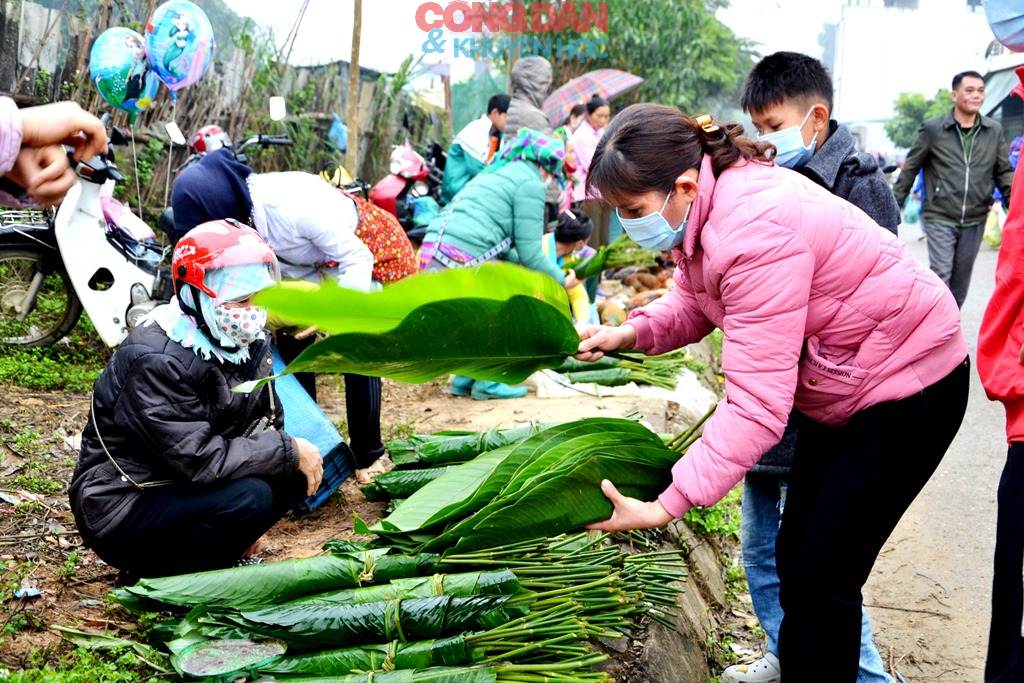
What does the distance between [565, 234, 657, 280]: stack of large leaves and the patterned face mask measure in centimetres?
117

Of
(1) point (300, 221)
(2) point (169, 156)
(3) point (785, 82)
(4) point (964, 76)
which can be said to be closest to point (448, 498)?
(3) point (785, 82)

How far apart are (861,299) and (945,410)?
355 mm

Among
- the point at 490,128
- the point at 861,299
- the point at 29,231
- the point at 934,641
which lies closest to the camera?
the point at 861,299

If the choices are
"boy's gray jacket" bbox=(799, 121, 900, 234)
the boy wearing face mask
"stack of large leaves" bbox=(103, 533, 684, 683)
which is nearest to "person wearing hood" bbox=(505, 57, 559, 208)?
the boy wearing face mask

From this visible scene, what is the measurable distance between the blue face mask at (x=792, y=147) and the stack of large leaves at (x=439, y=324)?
1038mm

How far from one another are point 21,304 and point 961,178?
6.29 metres

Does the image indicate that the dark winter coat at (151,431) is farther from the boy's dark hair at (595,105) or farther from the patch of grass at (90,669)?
the boy's dark hair at (595,105)

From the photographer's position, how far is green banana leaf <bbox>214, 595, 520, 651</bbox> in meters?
2.29

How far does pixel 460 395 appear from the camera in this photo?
19.7ft

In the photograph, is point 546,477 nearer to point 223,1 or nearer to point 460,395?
point 460,395

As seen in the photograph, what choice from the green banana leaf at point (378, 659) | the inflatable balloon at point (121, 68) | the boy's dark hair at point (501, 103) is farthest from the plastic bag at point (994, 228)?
the green banana leaf at point (378, 659)

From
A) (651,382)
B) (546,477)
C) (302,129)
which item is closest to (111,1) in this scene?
(302,129)

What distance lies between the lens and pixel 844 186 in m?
2.86

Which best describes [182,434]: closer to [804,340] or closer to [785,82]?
[804,340]
